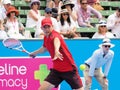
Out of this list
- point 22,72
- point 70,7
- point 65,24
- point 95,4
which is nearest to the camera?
point 22,72

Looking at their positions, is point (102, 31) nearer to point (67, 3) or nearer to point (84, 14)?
point (67, 3)

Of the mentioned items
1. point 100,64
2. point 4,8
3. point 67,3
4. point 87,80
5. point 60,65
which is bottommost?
point 87,80

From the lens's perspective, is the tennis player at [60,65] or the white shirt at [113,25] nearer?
the tennis player at [60,65]

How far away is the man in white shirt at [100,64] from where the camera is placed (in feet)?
30.9

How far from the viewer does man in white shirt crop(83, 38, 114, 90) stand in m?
9.41

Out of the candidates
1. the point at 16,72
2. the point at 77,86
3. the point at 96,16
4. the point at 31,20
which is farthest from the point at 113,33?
the point at 77,86

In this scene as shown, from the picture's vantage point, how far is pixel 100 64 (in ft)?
31.6

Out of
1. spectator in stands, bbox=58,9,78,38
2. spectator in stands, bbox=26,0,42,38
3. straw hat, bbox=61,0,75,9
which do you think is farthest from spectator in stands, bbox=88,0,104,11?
spectator in stands, bbox=58,9,78,38

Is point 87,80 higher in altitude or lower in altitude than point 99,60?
lower

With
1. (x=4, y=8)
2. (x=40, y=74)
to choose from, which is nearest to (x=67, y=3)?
(x=4, y=8)

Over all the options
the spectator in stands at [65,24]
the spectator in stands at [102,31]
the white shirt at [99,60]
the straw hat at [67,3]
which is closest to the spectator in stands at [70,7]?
the straw hat at [67,3]

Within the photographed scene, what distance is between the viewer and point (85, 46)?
10273mm

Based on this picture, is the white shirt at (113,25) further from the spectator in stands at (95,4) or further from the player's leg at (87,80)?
the player's leg at (87,80)

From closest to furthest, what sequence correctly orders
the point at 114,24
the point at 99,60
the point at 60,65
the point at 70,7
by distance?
the point at 60,65
the point at 99,60
the point at 70,7
the point at 114,24
